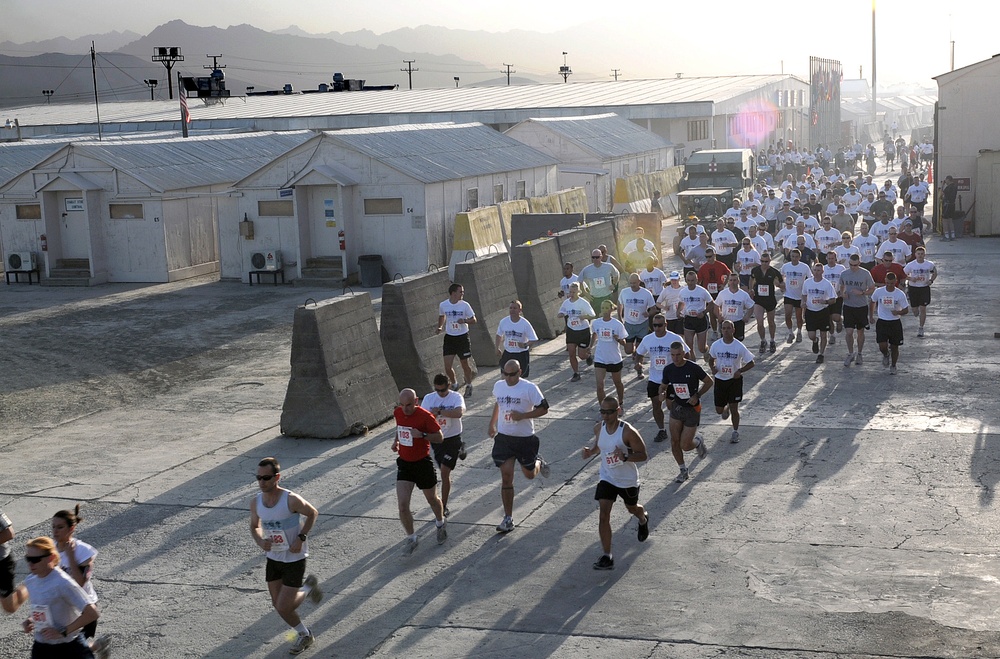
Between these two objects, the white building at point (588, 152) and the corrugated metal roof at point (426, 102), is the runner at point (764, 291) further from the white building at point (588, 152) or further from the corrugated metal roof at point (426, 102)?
the corrugated metal roof at point (426, 102)

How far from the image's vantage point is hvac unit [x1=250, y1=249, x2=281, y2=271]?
29.6 m

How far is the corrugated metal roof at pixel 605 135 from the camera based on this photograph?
43175mm

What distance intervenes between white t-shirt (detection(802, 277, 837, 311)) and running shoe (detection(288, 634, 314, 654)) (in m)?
12.0

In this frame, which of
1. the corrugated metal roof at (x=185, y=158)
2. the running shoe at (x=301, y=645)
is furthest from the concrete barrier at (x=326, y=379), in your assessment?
the corrugated metal roof at (x=185, y=158)

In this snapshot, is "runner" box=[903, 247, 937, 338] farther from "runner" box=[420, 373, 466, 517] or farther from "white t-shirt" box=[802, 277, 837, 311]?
"runner" box=[420, 373, 466, 517]

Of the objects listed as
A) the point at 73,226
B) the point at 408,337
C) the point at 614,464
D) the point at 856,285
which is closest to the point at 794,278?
the point at 856,285

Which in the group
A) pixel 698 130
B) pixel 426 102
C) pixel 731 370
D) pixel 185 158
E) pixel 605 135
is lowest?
pixel 731 370

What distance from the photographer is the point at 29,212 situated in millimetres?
31203

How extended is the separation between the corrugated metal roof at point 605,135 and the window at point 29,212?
733 inches

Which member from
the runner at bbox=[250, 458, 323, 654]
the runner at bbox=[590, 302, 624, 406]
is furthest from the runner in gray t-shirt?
the runner at bbox=[250, 458, 323, 654]

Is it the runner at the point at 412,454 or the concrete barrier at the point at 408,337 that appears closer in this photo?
the runner at the point at 412,454

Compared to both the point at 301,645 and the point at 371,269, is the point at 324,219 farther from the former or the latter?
the point at 301,645

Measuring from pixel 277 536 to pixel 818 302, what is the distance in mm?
11954

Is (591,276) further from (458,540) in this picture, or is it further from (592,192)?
(592,192)
